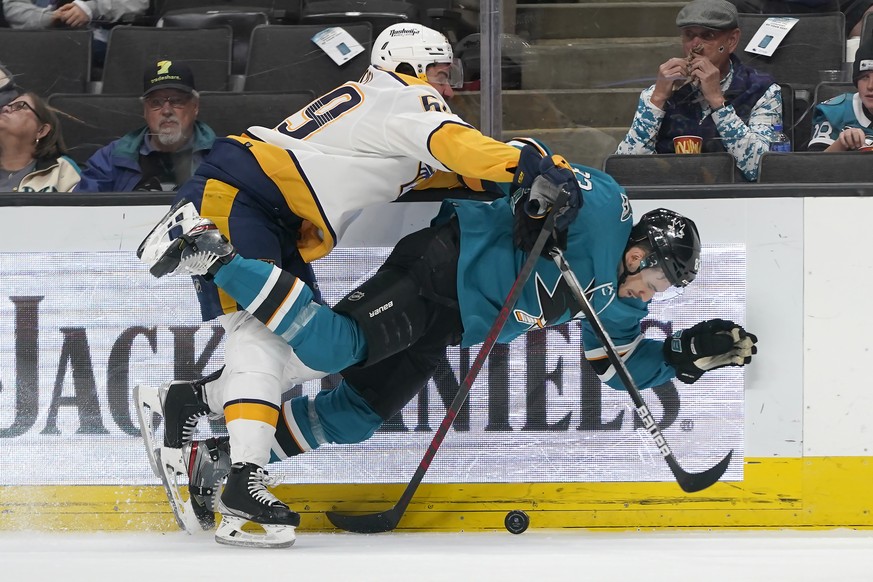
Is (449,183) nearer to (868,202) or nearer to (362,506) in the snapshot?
(362,506)

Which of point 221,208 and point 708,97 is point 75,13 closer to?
point 221,208

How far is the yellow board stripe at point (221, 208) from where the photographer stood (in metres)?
2.68

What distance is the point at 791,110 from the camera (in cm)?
317

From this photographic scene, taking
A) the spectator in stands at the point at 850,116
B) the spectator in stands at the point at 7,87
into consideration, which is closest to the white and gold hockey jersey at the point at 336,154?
the spectator in stands at the point at 7,87

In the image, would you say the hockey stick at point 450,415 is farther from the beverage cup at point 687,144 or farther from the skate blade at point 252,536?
the beverage cup at point 687,144

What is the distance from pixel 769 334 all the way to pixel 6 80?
233 centimetres

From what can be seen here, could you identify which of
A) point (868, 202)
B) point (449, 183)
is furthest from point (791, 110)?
point (449, 183)

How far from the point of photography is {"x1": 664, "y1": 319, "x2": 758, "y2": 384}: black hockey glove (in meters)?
2.79

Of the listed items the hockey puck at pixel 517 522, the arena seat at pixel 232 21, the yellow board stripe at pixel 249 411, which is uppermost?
the arena seat at pixel 232 21

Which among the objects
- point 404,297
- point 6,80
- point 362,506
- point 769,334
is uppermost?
point 6,80

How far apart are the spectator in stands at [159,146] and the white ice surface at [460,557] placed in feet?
3.23

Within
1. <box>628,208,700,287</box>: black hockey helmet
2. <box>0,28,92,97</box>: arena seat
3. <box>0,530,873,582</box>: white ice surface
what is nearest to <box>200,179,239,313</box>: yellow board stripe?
<box>0,530,873,582</box>: white ice surface

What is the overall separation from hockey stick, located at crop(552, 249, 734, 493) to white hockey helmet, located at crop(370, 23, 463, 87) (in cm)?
63

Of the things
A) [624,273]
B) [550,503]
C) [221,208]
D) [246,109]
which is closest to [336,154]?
[221,208]
